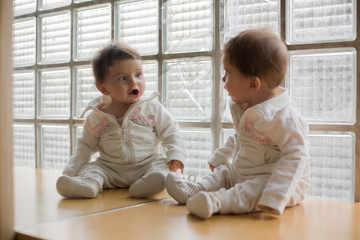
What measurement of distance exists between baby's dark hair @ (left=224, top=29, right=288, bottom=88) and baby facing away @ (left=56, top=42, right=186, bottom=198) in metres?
0.40

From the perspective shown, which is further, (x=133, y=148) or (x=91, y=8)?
(x=91, y=8)

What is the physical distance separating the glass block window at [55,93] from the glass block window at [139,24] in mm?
311

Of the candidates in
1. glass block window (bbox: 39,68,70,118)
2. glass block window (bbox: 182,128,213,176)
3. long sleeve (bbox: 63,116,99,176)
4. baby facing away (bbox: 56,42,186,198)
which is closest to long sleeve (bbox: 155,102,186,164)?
baby facing away (bbox: 56,42,186,198)

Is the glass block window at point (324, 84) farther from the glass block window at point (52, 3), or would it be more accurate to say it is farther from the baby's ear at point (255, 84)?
the glass block window at point (52, 3)

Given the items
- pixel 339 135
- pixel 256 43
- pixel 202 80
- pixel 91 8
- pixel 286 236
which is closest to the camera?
pixel 286 236

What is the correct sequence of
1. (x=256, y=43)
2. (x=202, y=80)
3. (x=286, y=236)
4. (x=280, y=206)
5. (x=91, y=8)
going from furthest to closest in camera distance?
(x=91, y=8) → (x=202, y=80) → (x=256, y=43) → (x=280, y=206) → (x=286, y=236)

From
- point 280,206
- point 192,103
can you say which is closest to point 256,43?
point 280,206

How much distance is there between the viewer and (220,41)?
140 cm

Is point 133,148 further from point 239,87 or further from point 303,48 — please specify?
point 303,48

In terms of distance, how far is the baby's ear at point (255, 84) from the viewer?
1.04m

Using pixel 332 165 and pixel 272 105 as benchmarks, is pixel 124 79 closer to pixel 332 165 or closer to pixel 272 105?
pixel 272 105

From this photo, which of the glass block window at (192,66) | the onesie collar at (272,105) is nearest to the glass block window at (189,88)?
the glass block window at (192,66)

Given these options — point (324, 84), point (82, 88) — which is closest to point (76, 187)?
point (82, 88)

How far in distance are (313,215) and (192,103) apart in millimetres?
630
